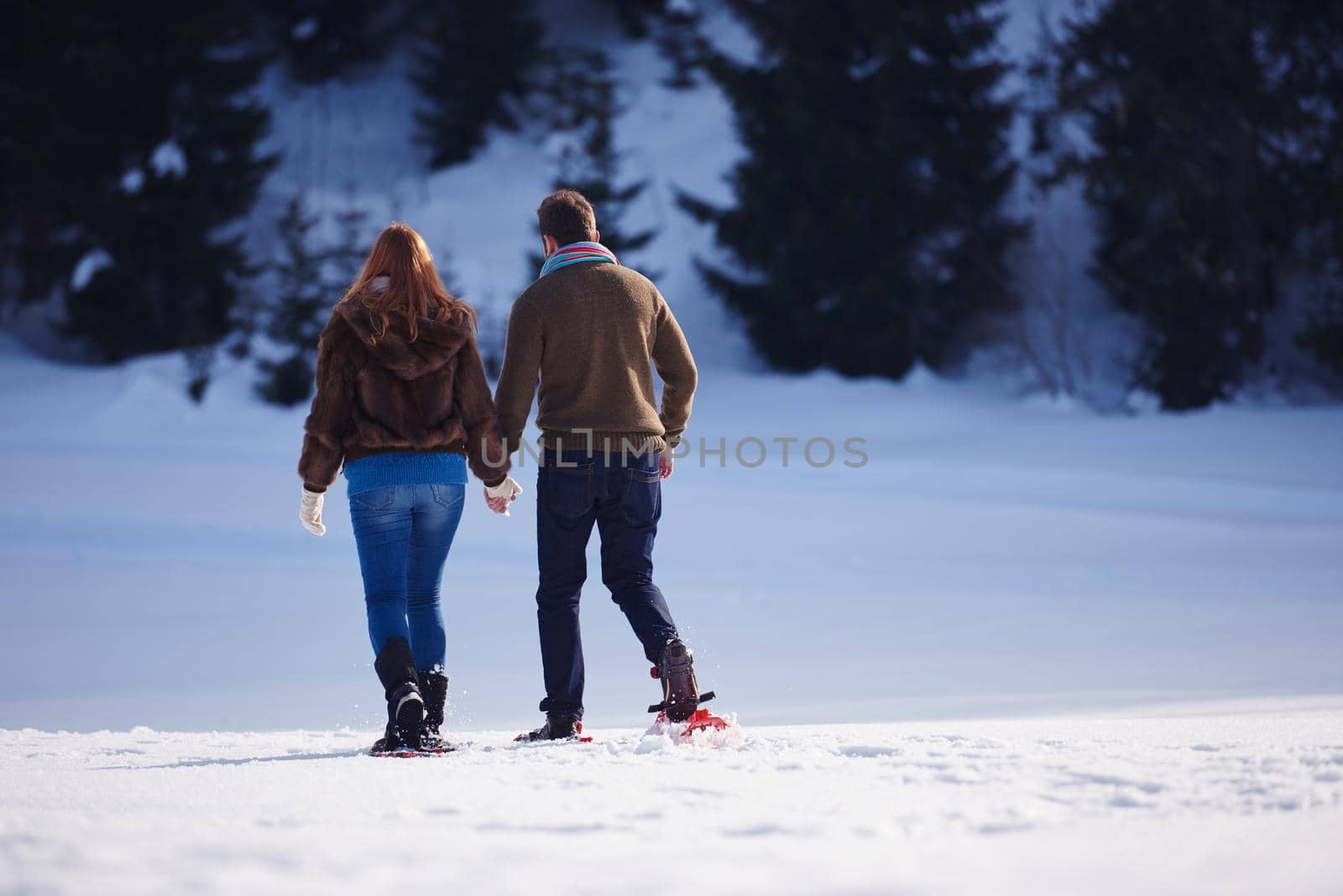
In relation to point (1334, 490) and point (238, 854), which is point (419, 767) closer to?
point (238, 854)

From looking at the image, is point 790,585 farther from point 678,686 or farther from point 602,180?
point 602,180

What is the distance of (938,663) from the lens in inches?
233

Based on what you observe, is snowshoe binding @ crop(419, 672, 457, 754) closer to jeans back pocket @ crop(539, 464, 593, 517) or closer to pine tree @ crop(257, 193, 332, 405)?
jeans back pocket @ crop(539, 464, 593, 517)

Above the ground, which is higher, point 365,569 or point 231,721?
point 365,569

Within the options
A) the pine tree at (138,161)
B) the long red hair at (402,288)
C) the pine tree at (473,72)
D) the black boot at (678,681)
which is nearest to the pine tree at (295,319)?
the pine tree at (138,161)

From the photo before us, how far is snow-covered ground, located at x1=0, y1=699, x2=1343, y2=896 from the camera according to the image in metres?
2.46

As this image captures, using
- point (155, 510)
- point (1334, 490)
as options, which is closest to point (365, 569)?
point (155, 510)

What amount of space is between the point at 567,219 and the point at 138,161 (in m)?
22.9

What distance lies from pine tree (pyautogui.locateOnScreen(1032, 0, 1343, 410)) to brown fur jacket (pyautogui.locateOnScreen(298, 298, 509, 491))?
16.9 metres

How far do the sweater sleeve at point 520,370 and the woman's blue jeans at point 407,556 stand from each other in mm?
268

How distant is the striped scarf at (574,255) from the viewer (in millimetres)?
4066

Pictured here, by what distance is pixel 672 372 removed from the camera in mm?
4324

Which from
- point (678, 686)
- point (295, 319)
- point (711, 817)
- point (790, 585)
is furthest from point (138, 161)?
point (711, 817)

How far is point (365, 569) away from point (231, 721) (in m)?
1.44
